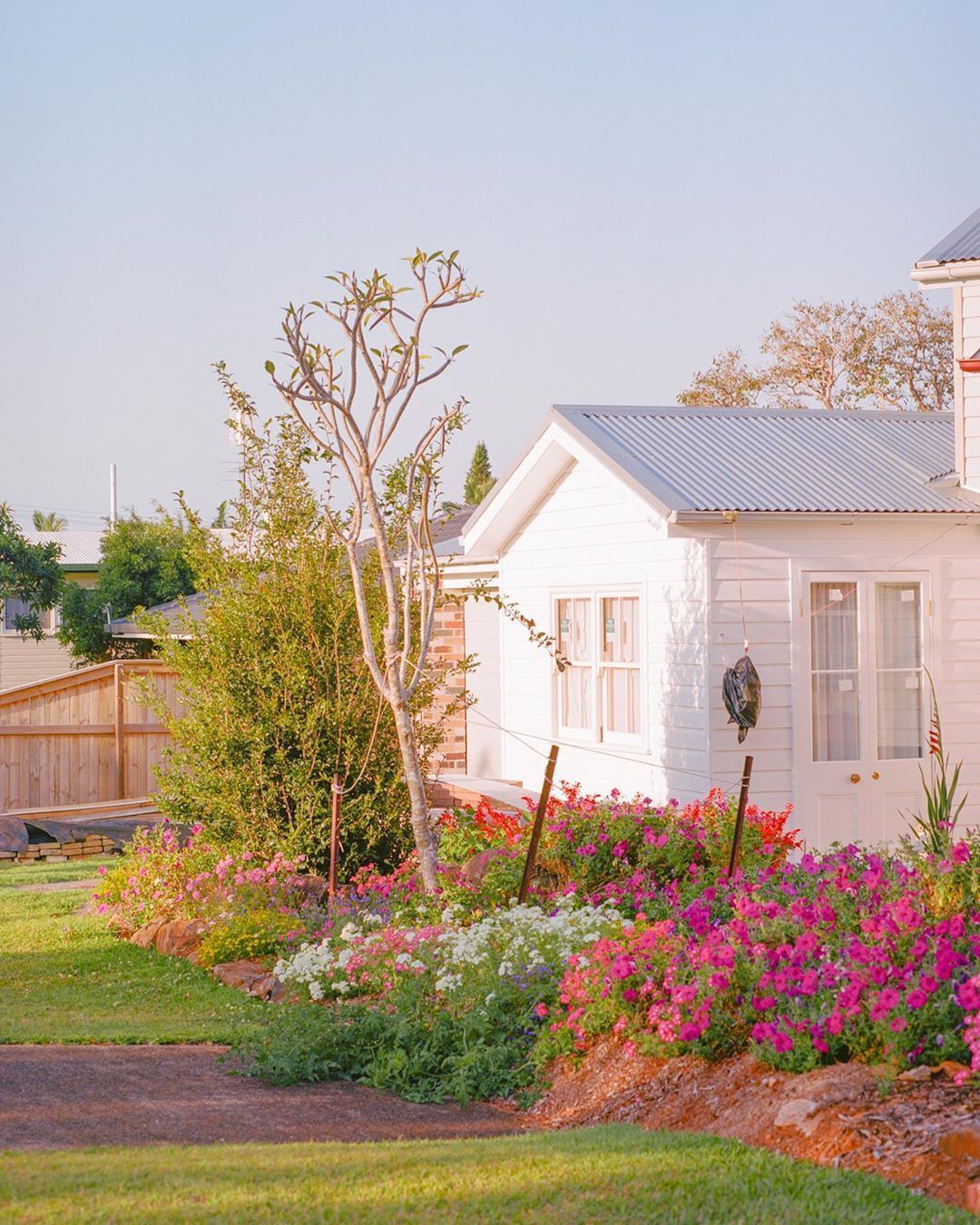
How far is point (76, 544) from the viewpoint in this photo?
49000 millimetres

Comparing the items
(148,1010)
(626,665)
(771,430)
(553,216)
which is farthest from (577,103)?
(148,1010)

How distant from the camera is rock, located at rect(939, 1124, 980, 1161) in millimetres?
4332

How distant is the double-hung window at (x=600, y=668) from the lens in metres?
12.0

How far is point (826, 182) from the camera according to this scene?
21.2m

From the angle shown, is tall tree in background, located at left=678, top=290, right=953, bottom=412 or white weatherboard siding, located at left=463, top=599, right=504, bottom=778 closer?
white weatherboard siding, located at left=463, top=599, right=504, bottom=778

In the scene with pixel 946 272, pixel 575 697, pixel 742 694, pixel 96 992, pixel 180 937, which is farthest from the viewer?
pixel 575 697

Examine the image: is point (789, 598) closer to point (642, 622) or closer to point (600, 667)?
point (642, 622)

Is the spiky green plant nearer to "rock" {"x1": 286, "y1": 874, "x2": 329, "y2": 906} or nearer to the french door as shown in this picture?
the french door

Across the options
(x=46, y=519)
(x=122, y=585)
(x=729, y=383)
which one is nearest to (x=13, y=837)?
(x=122, y=585)

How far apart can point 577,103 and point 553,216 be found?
1795mm

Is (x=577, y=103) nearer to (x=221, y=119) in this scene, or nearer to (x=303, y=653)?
(x=221, y=119)

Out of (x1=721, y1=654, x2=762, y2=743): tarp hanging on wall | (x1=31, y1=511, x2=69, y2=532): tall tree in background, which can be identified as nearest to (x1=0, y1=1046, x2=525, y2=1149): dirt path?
(x1=721, y1=654, x2=762, y2=743): tarp hanging on wall

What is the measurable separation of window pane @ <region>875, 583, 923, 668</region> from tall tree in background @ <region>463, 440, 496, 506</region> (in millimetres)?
43275

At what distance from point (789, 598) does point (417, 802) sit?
3568 millimetres
